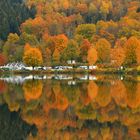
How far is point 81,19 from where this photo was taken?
133m

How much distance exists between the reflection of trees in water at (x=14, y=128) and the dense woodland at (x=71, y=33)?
209 ft

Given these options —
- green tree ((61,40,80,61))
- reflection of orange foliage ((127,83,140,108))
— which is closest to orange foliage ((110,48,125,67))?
green tree ((61,40,80,61))

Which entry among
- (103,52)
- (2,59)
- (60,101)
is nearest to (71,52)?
(103,52)

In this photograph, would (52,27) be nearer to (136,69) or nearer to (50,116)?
(136,69)

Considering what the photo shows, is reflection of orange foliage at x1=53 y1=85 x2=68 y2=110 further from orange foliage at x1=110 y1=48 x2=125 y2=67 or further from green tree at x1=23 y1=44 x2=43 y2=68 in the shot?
green tree at x1=23 y1=44 x2=43 y2=68

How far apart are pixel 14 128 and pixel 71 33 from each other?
99.6m

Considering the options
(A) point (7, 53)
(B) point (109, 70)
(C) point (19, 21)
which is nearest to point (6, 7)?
(C) point (19, 21)

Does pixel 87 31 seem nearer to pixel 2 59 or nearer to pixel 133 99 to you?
pixel 2 59

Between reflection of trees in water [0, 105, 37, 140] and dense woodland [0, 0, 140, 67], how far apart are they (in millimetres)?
63850

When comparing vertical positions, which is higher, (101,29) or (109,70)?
(101,29)

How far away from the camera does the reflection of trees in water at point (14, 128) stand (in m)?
20.9

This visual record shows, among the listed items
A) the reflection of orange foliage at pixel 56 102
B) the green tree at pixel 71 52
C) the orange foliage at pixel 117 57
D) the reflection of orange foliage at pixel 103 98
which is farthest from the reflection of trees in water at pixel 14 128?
the green tree at pixel 71 52

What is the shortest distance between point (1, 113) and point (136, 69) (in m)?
58.6

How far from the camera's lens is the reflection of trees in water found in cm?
2092
